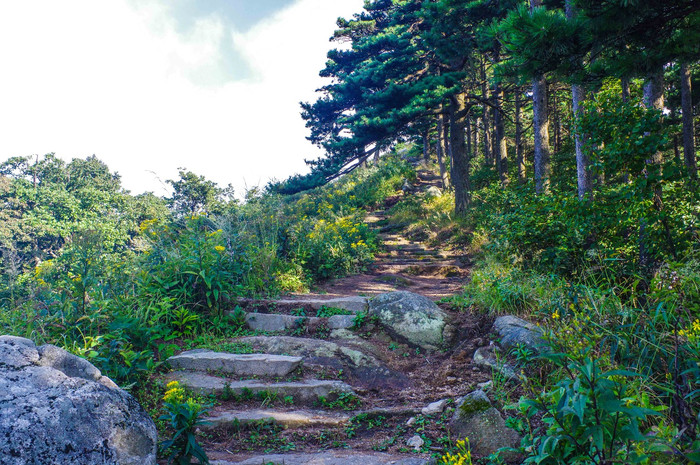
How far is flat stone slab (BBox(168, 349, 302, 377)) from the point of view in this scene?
155 inches

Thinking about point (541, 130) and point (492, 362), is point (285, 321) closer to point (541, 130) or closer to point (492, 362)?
point (492, 362)

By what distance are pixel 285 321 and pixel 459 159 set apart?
29.9 feet

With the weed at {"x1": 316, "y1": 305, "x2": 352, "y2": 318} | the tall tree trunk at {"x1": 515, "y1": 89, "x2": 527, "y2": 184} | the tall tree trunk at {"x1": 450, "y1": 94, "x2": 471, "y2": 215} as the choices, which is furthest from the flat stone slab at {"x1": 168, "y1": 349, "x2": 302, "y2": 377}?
the tall tree trunk at {"x1": 515, "y1": 89, "x2": 527, "y2": 184}

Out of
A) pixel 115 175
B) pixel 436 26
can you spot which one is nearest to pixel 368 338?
pixel 436 26

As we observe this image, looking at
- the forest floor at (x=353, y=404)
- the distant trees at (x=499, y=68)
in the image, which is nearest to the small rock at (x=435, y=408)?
the forest floor at (x=353, y=404)

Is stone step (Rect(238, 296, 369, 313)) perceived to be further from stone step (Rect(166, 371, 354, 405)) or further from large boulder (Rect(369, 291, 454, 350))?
stone step (Rect(166, 371, 354, 405))

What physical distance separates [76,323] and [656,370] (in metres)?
4.76

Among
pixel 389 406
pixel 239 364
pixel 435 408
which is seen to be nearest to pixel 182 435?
pixel 239 364

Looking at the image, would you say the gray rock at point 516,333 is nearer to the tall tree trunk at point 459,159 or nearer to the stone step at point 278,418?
the stone step at point 278,418

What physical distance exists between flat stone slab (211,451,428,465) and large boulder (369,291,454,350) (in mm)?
2158

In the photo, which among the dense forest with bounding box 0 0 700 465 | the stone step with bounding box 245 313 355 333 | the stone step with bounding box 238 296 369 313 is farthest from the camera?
the stone step with bounding box 238 296 369 313

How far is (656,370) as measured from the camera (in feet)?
8.57

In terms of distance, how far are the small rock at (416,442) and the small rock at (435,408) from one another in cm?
39

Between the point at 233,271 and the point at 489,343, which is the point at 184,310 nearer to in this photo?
the point at 233,271
